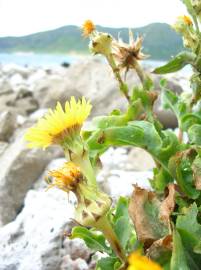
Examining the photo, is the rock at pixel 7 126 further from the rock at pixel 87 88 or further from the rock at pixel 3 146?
the rock at pixel 87 88

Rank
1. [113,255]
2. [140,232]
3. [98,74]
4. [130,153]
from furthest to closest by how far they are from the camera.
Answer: [98,74], [130,153], [113,255], [140,232]

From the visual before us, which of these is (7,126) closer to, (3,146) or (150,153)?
(3,146)

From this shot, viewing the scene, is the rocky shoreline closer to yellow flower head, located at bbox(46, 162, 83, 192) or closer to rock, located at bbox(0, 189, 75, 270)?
rock, located at bbox(0, 189, 75, 270)

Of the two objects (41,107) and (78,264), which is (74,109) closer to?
(78,264)

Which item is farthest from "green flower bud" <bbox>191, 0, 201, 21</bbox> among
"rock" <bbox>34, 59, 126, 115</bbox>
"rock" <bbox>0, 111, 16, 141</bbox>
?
"rock" <bbox>34, 59, 126, 115</bbox>

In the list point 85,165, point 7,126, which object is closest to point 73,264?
point 85,165

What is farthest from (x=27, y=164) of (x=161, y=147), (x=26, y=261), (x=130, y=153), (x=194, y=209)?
(x=194, y=209)
